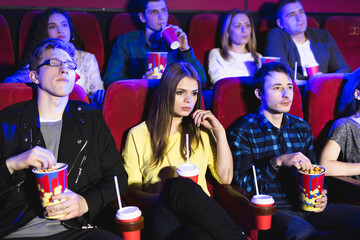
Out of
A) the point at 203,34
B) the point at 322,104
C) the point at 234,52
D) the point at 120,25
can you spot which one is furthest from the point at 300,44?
the point at 120,25

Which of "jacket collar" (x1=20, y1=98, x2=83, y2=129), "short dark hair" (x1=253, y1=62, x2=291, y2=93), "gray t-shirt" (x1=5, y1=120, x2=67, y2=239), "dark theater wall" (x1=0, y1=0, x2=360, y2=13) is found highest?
"dark theater wall" (x1=0, y1=0, x2=360, y2=13)

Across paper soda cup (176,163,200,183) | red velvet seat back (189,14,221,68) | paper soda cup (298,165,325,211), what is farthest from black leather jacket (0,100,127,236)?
red velvet seat back (189,14,221,68)

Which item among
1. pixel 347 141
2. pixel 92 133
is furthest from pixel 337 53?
pixel 92 133

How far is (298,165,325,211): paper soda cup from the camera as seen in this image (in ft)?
3.61

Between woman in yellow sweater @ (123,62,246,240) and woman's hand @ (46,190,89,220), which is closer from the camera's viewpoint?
woman's hand @ (46,190,89,220)

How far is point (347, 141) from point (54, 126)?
106 centimetres

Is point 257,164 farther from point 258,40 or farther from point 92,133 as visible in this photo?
point 258,40

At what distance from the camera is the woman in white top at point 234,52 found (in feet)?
7.09

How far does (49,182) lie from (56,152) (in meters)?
0.24

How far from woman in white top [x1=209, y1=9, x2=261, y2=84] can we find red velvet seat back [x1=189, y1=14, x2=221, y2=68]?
9 cm

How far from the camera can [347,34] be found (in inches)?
101

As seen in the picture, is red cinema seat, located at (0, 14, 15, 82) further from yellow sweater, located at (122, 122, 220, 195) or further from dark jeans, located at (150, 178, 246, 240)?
dark jeans, located at (150, 178, 246, 240)

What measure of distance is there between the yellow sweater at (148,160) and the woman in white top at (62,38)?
0.57 metres

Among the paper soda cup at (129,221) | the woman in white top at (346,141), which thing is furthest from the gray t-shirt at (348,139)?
the paper soda cup at (129,221)
